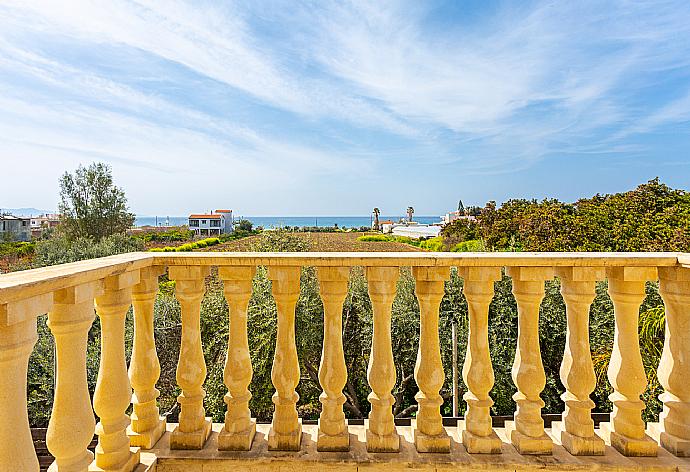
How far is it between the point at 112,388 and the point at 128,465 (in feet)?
1.13

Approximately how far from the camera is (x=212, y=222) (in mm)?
48750

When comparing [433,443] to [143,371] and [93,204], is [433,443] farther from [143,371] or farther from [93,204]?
[93,204]

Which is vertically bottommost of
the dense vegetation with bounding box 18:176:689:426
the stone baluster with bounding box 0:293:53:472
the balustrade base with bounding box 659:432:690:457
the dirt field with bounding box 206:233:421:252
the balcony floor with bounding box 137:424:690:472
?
the dense vegetation with bounding box 18:176:689:426

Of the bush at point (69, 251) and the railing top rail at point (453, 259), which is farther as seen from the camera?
the bush at point (69, 251)

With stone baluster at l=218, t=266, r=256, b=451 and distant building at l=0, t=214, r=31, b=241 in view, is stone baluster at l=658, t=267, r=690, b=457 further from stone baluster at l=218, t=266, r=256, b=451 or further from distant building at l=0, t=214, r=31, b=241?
distant building at l=0, t=214, r=31, b=241

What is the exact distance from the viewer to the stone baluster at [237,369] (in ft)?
5.88

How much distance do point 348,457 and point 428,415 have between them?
42 centimetres

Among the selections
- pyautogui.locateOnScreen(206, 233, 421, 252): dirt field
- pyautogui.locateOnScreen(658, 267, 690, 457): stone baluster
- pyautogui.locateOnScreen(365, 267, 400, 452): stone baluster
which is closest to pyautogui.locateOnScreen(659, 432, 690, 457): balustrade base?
pyautogui.locateOnScreen(658, 267, 690, 457): stone baluster

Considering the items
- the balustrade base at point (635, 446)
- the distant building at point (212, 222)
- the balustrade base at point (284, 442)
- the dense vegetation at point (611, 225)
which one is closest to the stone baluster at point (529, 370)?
the balustrade base at point (635, 446)

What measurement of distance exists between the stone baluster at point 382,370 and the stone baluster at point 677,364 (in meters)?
1.27

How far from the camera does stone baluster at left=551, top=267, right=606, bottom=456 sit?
1724 mm

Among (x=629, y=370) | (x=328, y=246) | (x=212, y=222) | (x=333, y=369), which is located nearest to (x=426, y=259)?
(x=333, y=369)

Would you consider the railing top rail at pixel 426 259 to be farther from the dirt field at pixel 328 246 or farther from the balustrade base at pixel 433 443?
the dirt field at pixel 328 246

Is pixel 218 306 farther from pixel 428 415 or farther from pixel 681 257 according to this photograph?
pixel 681 257
